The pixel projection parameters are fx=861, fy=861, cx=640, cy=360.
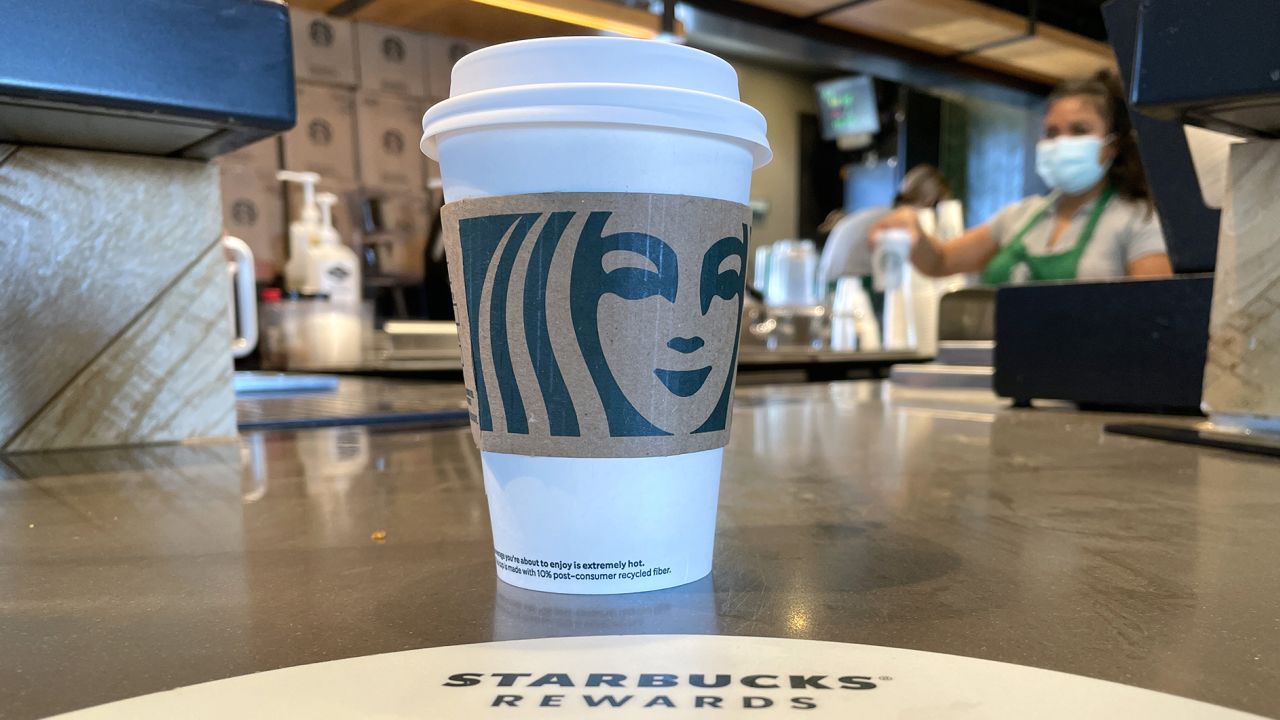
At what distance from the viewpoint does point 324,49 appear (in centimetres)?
269

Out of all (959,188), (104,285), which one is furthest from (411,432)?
(959,188)

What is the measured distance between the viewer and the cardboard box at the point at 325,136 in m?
2.71

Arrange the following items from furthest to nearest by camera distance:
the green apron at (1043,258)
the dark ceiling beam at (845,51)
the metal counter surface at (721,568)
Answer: the dark ceiling beam at (845,51), the green apron at (1043,258), the metal counter surface at (721,568)

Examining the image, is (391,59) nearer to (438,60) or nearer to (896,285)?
(438,60)

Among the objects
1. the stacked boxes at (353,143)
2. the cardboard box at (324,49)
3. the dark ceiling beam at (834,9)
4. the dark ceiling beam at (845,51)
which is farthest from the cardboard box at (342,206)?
the dark ceiling beam at (834,9)

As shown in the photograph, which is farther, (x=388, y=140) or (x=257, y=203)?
(x=388, y=140)

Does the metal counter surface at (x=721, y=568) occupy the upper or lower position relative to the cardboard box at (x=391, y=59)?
lower

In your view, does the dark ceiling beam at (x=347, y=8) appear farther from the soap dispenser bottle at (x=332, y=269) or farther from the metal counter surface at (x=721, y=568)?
the metal counter surface at (x=721, y=568)

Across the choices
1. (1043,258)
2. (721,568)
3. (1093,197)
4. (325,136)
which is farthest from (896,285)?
(721,568)

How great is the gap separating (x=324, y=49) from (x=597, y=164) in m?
2.69

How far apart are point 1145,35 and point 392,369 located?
165cm

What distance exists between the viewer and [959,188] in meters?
5.23

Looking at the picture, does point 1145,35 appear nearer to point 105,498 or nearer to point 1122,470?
point 1122,470

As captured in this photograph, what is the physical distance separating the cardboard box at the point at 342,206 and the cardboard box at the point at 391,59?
328mm
